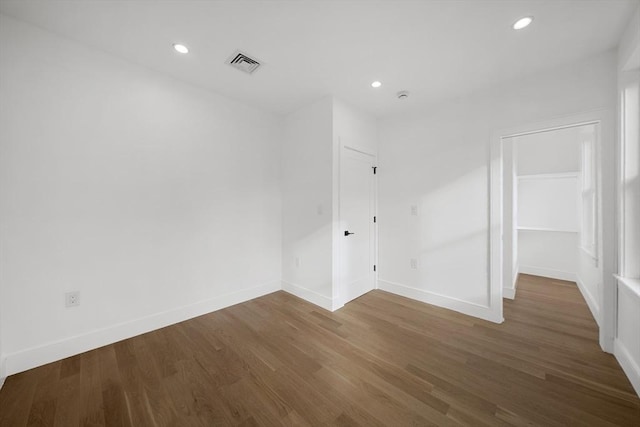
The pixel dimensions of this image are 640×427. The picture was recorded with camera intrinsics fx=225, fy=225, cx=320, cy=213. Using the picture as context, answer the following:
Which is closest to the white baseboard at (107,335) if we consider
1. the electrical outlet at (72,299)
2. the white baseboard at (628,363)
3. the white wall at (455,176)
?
the electrical outlet at (72,299)

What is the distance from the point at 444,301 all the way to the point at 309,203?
2220 mm

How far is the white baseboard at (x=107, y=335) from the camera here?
1.80m

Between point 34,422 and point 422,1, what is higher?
point 422,1

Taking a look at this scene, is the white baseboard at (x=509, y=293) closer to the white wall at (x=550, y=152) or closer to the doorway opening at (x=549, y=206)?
the doorway opening at (x=549, y=206)

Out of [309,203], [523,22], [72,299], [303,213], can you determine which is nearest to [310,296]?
[303,213]

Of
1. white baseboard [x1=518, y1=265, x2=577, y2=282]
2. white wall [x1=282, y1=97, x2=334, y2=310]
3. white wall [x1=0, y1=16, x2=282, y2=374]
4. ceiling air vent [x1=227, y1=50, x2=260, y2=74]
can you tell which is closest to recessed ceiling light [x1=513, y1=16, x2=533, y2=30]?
white wall [x1=282, y1=97, x2=334, y2=310]

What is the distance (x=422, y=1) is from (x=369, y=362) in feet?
9.15

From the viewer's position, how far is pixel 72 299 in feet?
6.57

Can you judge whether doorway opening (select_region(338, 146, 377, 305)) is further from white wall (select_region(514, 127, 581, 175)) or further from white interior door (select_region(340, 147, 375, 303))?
white wall (select_region(514, 127, 581, 175))

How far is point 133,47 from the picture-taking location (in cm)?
207

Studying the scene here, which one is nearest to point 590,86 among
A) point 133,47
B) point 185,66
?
point 185,66

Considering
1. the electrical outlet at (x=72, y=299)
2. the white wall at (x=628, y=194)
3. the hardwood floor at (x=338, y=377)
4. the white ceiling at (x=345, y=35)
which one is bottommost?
the hardwood floor at (x=338, y=377)

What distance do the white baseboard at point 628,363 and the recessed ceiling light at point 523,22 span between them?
265 cm

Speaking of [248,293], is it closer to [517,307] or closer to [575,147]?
[517,307]
